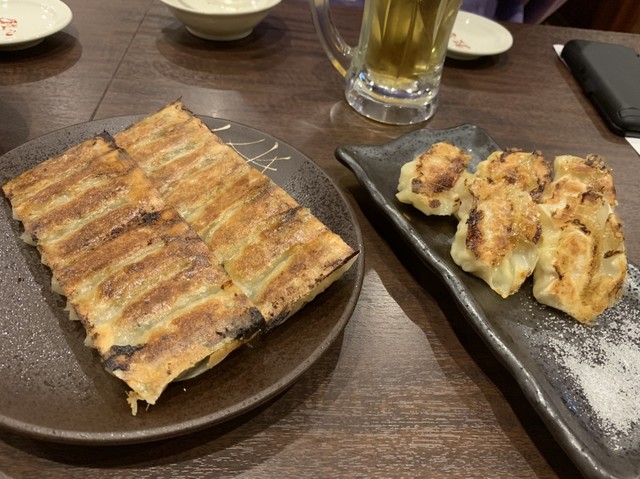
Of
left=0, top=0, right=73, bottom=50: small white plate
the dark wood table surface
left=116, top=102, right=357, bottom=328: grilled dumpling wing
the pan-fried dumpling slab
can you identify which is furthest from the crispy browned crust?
left=0, top=0, right=73, bottom=50: small white plate

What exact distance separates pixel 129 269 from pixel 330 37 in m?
1.44

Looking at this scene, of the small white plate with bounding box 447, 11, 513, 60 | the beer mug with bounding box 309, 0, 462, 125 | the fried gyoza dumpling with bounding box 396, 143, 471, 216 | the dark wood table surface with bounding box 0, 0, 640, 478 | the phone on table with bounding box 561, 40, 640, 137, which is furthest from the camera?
the small white plate with bounding box 447, 11, 513, 60

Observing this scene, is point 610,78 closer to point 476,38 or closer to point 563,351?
point 476,38

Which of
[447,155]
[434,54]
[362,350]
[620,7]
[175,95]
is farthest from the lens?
[620,7]

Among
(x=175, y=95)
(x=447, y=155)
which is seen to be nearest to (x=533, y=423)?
(x=447, y=155)

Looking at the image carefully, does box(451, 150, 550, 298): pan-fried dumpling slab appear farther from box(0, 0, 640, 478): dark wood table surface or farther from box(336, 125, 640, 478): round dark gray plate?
box(0, 0, 640, 478): dark wood table surface

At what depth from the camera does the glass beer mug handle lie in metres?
2.14

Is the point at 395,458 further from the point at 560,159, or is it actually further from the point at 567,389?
the point at 560,159

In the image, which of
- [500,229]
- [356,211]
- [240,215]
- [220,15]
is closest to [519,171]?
[500,229]

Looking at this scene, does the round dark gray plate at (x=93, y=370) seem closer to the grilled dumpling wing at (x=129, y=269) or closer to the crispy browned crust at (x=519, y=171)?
the grilled dumpling wing at (x=129, y=269)

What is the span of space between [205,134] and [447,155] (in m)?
0.76

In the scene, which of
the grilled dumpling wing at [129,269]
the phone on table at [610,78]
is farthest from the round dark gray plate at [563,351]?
the phone on table at [610,78]

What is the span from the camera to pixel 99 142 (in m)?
1.47

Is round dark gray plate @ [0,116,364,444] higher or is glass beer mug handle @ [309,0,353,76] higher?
glass beer mug handle @ [309,0,353,76]
